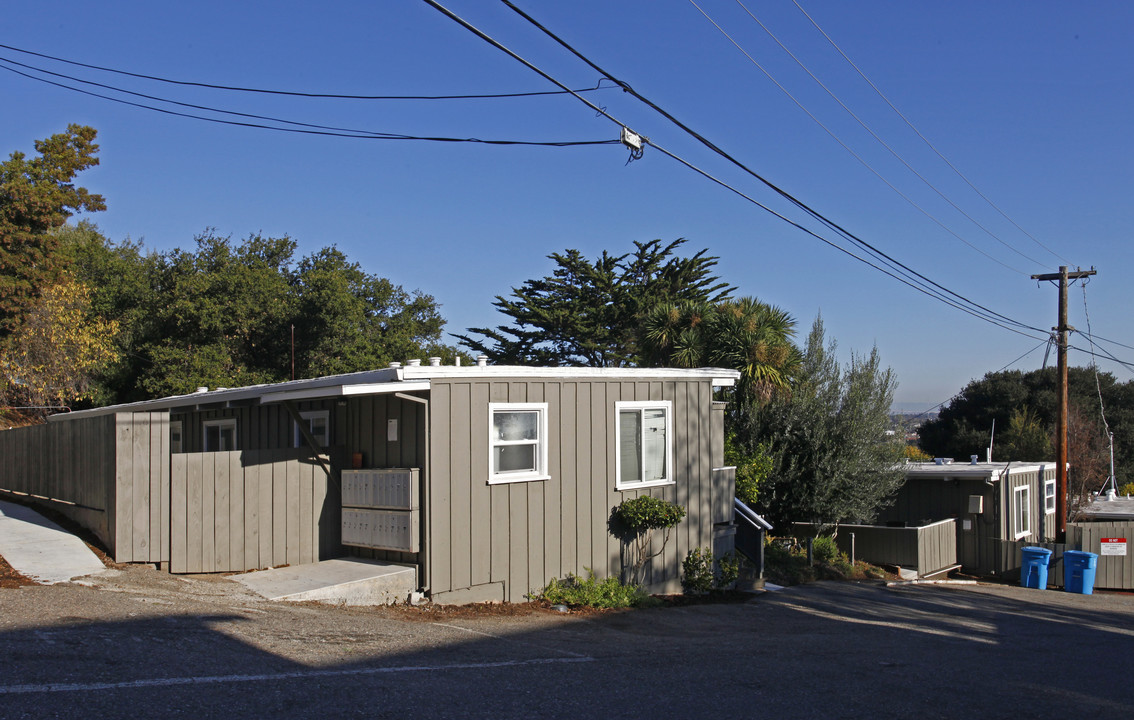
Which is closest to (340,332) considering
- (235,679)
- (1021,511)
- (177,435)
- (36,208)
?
(36,208)

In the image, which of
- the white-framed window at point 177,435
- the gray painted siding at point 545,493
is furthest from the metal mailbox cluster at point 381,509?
the white-framed window at point 177,435

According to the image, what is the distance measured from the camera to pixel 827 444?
57.4ft

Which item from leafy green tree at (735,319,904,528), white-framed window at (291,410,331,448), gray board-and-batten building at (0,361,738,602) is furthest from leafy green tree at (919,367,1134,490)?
white-framed window at (291,410,331,448)

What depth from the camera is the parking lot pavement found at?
5.12 meters

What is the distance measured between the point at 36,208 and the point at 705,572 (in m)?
18.6

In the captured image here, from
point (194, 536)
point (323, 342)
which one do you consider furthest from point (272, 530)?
point (323, 342)

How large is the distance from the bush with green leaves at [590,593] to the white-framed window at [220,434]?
5975 millimetres

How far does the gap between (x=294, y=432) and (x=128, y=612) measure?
5144 millimetres

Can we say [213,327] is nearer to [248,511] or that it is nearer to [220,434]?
[220,434]

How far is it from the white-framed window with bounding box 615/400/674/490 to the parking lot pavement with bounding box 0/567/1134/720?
2.16m

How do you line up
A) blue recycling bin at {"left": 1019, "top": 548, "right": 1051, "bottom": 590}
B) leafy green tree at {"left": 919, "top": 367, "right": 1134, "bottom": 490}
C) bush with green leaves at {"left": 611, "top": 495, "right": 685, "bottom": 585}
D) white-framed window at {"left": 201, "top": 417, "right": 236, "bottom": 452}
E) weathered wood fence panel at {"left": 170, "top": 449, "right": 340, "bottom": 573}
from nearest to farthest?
weathered wood fence panel at {"left": 170, "top": 449, "right": 340, "bottom": 573} < bush with green leaves at {"left": 611, "top": 495, "right": 685, "bottom": 585} < white-framed window at {"left": 201, "top": 417, "right": 236, "bottom": 452} < blue recycling bin at {"left": 1019, "top": 548, "right": 1051, "bottom": 590} < leafy green tree at {"left": 919, "top": 367, "right": 1134, "bottom": 490}

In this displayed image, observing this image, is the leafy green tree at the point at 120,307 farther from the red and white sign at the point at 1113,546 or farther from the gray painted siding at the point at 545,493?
the red and white sign at the point at 1113,546

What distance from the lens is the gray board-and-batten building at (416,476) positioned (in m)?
9.37

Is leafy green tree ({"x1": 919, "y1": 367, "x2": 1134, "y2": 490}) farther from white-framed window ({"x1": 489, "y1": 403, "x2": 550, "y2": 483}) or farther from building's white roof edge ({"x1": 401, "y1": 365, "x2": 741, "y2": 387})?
white-framed window ({"x1": 489, "y1": 403, "x2": 550, "y2": 483})
